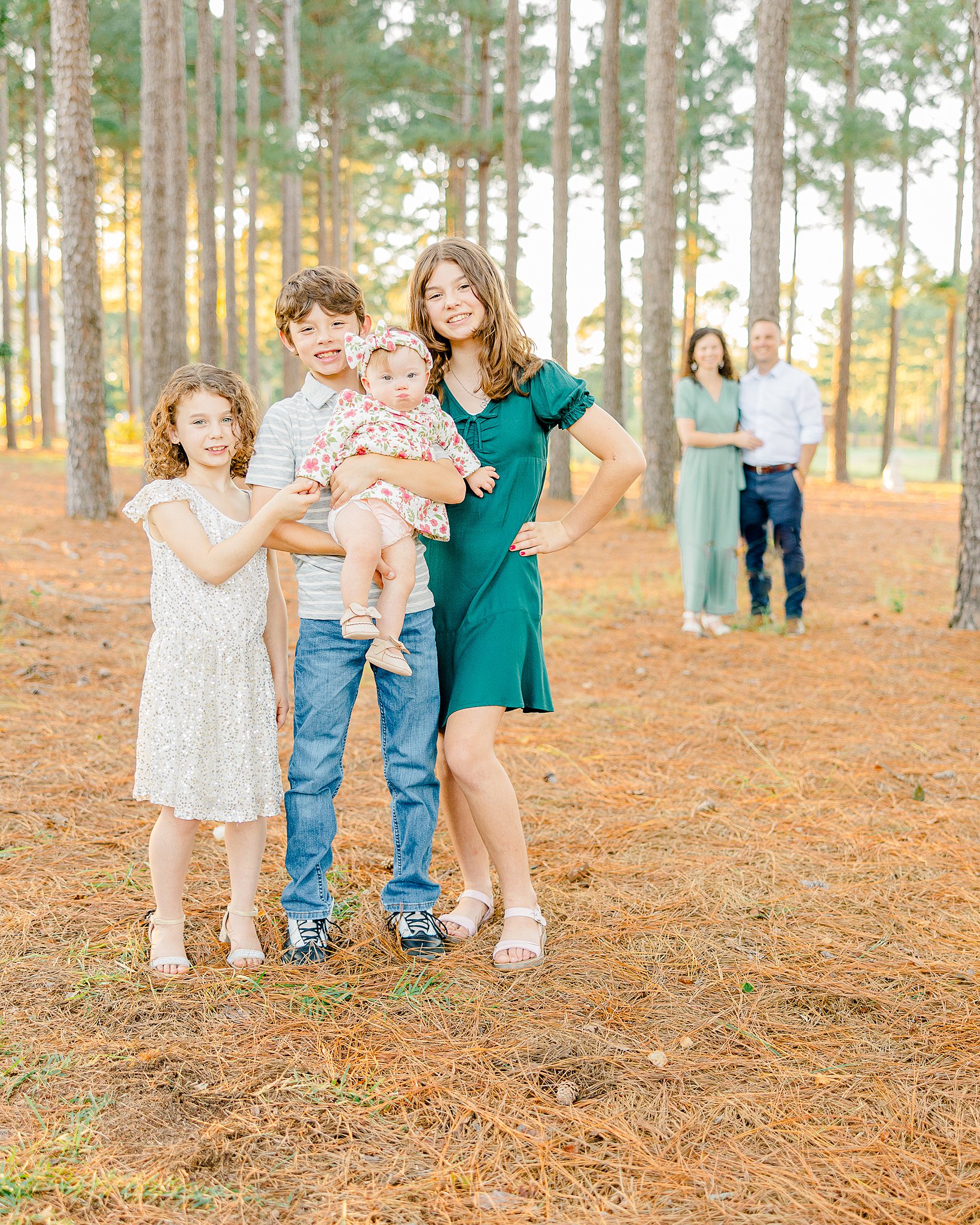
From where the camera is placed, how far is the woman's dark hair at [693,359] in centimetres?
721

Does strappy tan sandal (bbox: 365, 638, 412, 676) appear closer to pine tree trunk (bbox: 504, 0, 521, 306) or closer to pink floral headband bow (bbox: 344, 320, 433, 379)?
pink floral headband bow (bbox: 344, 320, 433, 379)

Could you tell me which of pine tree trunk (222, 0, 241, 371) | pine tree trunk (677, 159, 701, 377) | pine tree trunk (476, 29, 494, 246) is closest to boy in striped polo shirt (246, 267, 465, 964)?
pine tree trunk (476, 29, 494, 246)

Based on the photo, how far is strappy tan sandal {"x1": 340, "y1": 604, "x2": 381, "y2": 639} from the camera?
8.87 ft

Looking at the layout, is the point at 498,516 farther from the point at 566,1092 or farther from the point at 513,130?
the point at 513,130

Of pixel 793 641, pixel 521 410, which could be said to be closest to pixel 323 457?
pixel 521 410

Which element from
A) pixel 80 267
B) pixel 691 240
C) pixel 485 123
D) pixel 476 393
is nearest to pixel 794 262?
pixel 691 240

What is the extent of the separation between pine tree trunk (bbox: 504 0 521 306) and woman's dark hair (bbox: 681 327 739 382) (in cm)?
932

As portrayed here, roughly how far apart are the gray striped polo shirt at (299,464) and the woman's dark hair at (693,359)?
15.9 feet

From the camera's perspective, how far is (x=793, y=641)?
287 inches

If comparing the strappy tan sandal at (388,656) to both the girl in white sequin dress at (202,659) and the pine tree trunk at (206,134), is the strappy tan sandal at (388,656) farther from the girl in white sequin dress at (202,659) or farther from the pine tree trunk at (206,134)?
the pine tree trunk at (206,134)

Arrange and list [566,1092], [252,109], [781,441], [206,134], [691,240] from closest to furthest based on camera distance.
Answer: [566,1092]
[781,441]
[206,134]
[252,109]
[691,240]

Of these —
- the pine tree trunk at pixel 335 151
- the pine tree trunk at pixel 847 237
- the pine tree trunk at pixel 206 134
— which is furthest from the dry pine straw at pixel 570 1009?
the pine tree trunk at pixel 335 151

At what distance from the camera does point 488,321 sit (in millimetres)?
2830

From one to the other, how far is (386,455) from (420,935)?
1.36 metres
